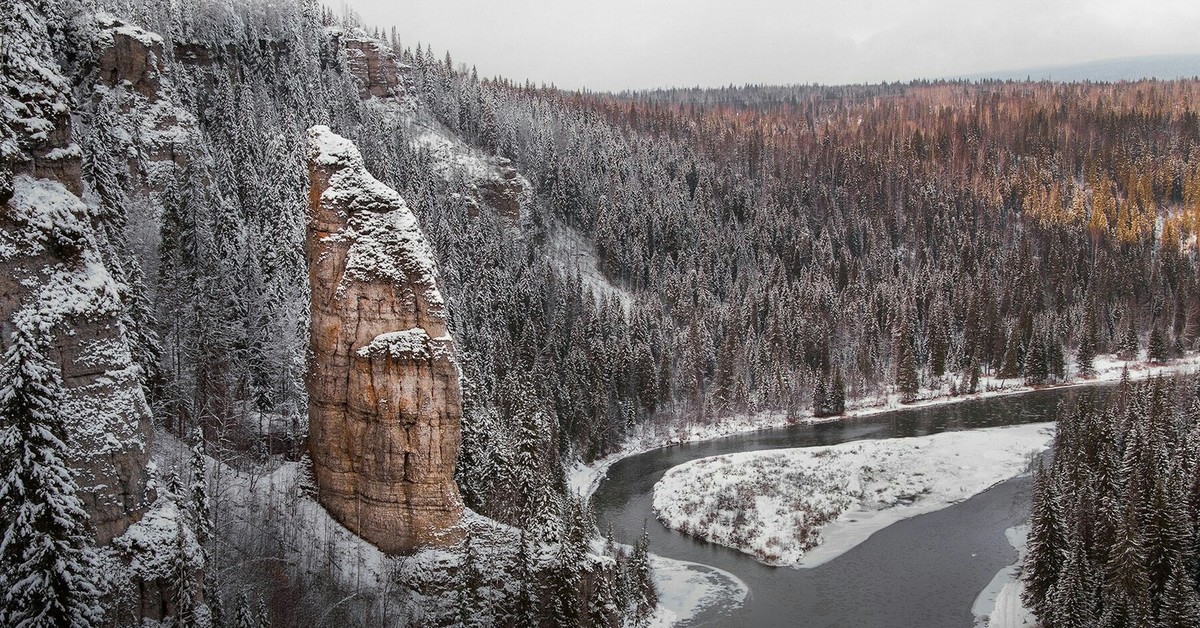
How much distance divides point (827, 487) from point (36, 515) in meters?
57.2

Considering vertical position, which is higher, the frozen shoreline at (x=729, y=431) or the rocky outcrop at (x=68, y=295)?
the rocky outcrop at (x=68, y=295)

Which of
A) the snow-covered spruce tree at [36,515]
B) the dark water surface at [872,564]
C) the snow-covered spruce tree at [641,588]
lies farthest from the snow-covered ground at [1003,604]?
the snow-covered spruce tree at [36,515]

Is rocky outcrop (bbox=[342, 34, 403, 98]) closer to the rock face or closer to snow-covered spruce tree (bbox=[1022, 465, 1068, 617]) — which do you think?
the rock face

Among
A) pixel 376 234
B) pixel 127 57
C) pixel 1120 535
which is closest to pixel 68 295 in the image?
pixel 376 234

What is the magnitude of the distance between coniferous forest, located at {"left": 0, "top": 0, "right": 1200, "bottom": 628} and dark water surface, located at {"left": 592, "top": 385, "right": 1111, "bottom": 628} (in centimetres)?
461

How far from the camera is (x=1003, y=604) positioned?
4706 centimetres

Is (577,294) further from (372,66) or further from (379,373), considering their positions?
(379,373)

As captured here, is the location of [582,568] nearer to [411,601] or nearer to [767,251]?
[411,601]

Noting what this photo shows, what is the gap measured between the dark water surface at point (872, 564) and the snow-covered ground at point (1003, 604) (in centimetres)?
60

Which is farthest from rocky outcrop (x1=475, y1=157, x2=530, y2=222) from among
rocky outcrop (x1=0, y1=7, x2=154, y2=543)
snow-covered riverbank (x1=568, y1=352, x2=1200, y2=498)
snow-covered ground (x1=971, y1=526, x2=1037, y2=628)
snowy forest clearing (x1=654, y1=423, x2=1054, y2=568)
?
rocky outcrop (x1=0, y1=7, x2=154, y2=543)

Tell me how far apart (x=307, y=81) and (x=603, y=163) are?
54290 mm

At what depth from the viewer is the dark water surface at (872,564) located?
152 ft

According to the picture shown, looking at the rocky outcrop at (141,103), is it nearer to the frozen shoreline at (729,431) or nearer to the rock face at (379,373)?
the rock face at (379,373)

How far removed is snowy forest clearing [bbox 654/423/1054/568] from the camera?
58.1 meters
